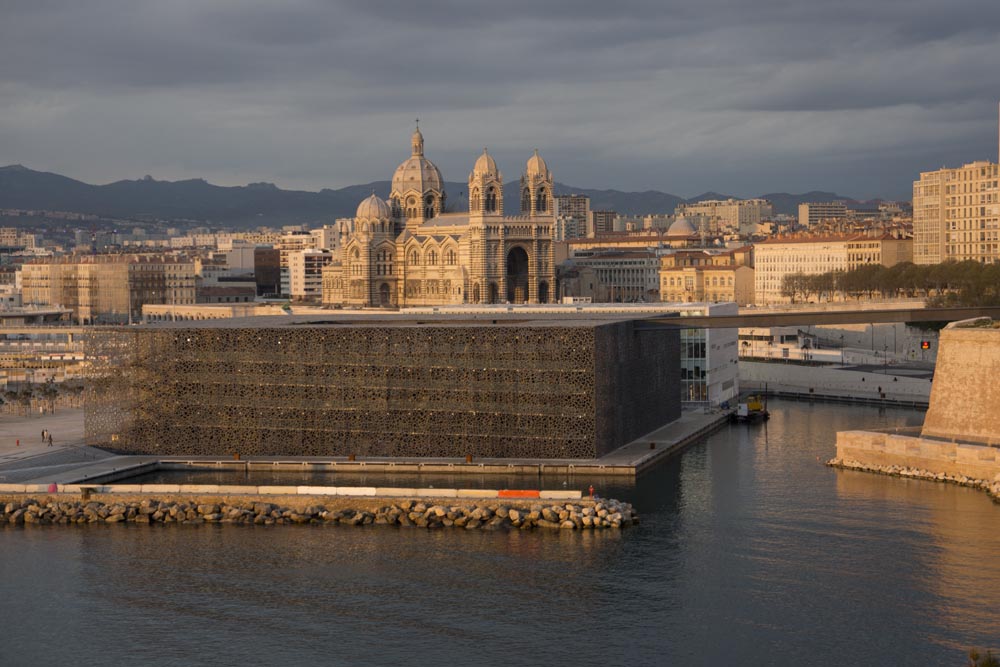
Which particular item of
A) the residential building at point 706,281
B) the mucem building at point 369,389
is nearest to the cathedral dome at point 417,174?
the residential building at point 706,281

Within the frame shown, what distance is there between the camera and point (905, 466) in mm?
42156

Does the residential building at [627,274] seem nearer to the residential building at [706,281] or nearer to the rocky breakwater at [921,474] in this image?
the residential building at [706,281]

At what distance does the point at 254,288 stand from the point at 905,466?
330ft

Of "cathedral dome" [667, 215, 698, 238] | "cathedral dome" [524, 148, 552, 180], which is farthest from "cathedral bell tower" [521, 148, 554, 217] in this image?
"cathedral dome" [667, 215, 698, 238]

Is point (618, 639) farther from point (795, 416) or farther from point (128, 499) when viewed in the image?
point (795, 416)

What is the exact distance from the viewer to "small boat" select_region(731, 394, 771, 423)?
2142 inches

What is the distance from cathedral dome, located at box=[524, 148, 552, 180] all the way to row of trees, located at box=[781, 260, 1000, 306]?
1849 centimetres

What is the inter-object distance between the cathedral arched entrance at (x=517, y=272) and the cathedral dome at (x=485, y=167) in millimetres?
5181

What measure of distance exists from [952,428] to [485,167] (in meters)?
58.3

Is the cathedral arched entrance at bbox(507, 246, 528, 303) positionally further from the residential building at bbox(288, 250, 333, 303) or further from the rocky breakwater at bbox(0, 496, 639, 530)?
the rocky breakwater at bbox(0, 496, 639, 530)

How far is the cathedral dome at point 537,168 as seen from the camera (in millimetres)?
99375

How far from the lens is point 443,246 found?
9988cm

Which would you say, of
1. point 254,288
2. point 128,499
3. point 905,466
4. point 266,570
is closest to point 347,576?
point 266,570

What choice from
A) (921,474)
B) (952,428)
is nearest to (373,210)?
(952,428)
